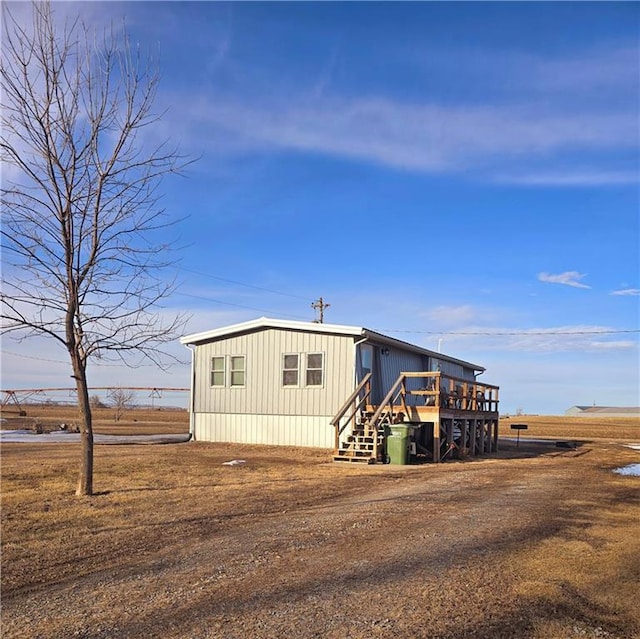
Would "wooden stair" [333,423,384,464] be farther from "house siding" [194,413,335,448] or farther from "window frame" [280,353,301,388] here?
"window frame" [280,353,301,388]

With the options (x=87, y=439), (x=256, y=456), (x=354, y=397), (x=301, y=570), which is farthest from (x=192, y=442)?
(x=301, y=570)

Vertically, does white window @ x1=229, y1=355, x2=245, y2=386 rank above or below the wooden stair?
above

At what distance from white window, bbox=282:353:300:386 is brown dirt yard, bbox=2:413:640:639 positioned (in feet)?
28.2

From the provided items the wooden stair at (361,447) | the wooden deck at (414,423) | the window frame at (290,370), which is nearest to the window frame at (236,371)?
the window frame at (290,370)

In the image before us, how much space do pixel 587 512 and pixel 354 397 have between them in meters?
9.06

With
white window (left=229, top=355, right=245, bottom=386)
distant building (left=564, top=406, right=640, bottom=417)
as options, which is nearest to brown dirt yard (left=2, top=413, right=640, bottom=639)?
white window (left=229, top=355, right=245, bottom=386)

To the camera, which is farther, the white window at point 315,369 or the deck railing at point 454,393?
the white window at point 315,369

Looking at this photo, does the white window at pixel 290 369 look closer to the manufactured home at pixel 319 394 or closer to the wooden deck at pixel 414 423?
the manufactured home at pixel 319 394

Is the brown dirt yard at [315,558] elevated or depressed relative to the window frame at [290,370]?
depressed

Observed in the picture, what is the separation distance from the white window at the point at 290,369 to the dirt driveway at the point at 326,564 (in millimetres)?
9491

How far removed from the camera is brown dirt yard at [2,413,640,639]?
14.2 feet

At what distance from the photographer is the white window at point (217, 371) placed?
22.2 m

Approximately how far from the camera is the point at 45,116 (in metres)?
9.01

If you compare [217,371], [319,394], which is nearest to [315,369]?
[319,394]
